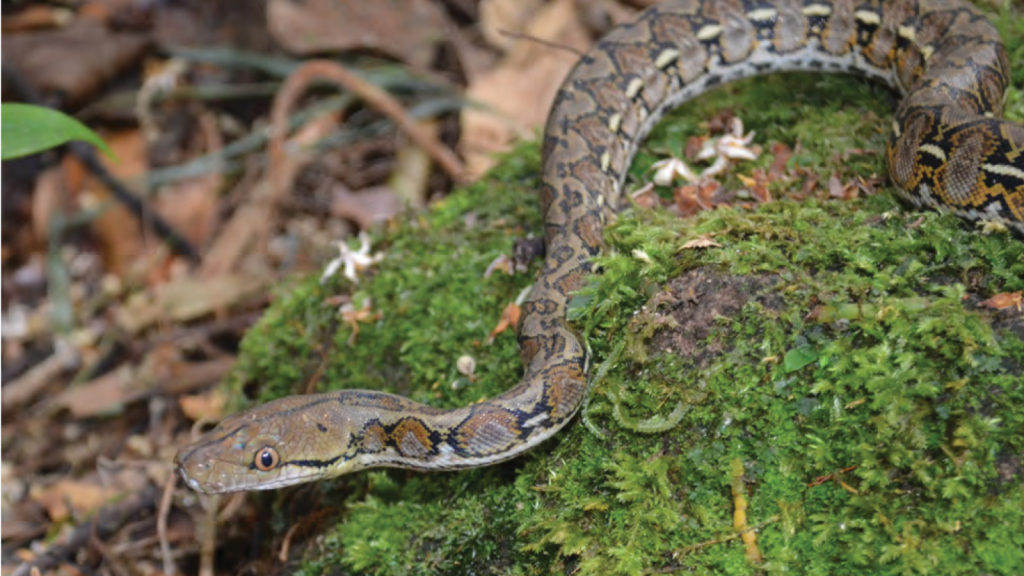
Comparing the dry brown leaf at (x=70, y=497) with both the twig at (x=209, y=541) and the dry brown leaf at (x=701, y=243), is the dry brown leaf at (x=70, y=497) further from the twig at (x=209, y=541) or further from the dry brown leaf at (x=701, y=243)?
the dry brown leaf at (x=701, y=243)

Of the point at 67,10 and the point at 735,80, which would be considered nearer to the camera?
the point at 735,80

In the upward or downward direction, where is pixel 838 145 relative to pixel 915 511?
upward

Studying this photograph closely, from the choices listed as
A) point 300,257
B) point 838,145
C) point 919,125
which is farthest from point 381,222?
point 919,125

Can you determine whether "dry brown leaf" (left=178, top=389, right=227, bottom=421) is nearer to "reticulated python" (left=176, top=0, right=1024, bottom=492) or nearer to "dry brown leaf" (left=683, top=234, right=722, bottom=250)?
"reticulated python" (left=176, top=0, right=1024, bottom=492)

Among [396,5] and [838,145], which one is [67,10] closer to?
[396,5]

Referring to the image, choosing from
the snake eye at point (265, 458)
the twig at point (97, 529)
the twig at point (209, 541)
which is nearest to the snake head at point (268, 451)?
the snake eye at point (265, 458)

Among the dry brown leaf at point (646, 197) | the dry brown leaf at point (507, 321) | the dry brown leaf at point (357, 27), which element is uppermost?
the dry brown leaf at point (646, 197)

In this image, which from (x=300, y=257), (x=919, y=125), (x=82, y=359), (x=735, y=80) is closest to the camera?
(x=919, y=125)

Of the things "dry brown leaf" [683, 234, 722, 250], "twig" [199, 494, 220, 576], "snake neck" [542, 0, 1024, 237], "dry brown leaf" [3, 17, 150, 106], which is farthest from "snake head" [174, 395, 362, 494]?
"dry brown leaf" [3, 17, 150, 106]
